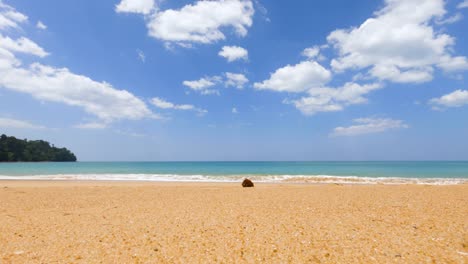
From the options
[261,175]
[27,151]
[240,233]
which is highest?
[27,151]

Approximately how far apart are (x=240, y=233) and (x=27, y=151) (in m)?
145

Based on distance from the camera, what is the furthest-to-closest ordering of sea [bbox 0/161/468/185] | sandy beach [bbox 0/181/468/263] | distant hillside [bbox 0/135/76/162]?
distant hillside [bbox 0/135/76/162], sea [bbox 0/161/468/185], sandy beach [bbox 0/181/468/263]

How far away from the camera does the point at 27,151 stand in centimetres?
11794

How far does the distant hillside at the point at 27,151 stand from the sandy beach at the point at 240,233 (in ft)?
434

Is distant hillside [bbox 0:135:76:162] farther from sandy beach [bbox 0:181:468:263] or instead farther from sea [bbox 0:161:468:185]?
sandy beach [bbox 0:181:468:263]

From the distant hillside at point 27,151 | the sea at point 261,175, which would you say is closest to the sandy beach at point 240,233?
the sea at point 261,175

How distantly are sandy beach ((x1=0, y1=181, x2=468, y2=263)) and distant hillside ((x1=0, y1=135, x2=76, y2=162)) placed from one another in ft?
434

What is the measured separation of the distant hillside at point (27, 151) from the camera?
11019 centimetres

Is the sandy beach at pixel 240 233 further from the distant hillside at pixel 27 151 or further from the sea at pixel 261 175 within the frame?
the distant hillside at pixel 27 151

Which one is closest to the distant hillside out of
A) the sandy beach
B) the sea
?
the sea

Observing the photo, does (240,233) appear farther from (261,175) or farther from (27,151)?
(27,151)

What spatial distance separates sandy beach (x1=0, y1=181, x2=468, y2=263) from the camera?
4516 mm

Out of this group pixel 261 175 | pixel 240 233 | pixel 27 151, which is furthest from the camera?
pixel 27 151

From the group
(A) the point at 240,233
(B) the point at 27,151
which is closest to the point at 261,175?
(A) the point at 240,233
